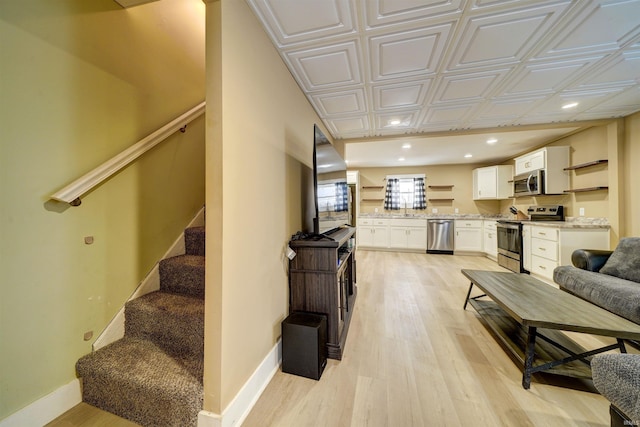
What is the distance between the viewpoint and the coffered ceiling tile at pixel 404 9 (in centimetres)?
125

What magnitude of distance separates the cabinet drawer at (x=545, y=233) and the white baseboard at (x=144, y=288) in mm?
4612

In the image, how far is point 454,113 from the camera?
2.68 metres

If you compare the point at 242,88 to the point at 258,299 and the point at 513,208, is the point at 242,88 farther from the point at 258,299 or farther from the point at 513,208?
the point at 513,208

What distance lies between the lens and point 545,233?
3316 millimetres

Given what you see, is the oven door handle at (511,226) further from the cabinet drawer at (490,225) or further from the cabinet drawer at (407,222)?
the cabinet drawer at (407,222)

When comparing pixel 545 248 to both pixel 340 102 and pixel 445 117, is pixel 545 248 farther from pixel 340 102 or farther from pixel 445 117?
pixel 340 102

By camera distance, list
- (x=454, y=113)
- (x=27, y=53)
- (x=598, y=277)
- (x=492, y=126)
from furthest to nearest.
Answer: (x=492, y=126), (x=454, y=113), (x=598, y=277), (x=27, y=53)

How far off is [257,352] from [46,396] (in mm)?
1012

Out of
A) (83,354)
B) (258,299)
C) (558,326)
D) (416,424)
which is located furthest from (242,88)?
(558,326)

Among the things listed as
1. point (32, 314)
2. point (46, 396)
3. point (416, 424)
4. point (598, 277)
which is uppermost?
point (32, 314)

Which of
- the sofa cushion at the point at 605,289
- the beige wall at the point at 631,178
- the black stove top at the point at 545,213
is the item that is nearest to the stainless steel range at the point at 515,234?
the black stove top at the point at 545,213

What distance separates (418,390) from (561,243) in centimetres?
326

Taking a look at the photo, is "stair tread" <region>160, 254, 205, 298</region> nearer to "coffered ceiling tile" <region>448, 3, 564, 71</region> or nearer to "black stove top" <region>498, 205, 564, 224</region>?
"coffered ceiling tile" <region>448, 3, 564, 71</region>

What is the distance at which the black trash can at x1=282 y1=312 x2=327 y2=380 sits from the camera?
1.48 meters
